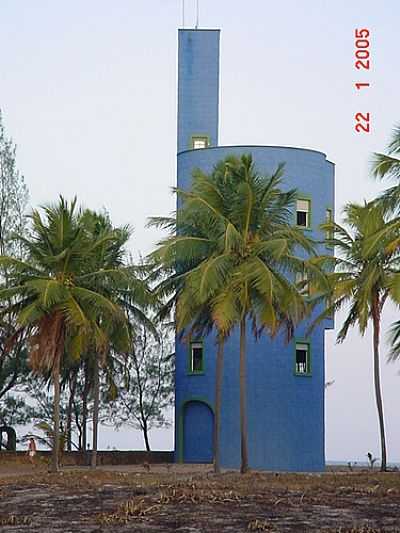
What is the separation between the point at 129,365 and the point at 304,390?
10430mm

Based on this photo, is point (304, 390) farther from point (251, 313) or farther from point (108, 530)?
point (108, 530)

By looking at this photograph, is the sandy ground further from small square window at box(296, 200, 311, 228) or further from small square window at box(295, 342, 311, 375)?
small square window at box(296, 200, 311, 228)

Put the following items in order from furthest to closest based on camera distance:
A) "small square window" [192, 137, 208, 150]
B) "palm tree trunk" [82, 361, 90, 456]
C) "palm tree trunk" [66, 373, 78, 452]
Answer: "small square window" [192, 137, 208, 150] → "palm tree trunk" [66, 373, 78, 452] → "palm tree trunk" [82, 361, 90, 456]

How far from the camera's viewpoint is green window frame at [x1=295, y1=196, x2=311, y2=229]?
4484 cm

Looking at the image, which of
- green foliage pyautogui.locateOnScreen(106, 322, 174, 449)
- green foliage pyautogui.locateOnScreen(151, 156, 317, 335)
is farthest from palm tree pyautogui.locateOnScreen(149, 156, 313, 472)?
green foliage pyautogui.locateOnScreen(106, 322, 174, 449)

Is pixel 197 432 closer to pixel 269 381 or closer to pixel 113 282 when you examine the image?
pixel 269 381

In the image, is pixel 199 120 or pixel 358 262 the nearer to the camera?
pixel 358 262

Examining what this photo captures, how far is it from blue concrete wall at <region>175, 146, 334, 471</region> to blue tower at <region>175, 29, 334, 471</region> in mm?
36

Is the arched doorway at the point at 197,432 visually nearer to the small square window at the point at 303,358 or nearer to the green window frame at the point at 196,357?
the green window frame at the point at 196,357

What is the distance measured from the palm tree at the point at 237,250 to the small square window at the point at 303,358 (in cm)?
869

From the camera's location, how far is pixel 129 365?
171 ft

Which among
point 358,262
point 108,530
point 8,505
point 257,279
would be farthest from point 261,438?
point 108,530

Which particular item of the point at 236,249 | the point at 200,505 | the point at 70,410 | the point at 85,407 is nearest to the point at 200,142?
the point at 85,407

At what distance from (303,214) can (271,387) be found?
6608 millimetres
